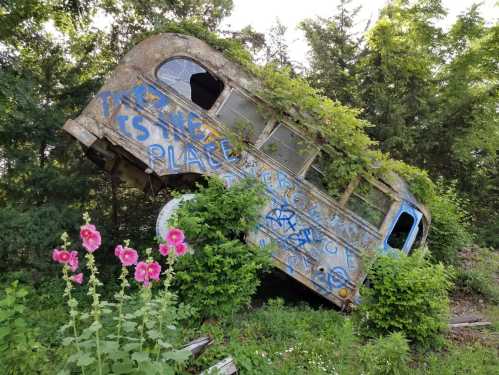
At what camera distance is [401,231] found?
703 centimetres

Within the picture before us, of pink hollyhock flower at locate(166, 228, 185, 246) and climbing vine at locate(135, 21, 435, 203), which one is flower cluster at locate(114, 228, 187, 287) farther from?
climbing vine at locate(135, 21, 435, 203)

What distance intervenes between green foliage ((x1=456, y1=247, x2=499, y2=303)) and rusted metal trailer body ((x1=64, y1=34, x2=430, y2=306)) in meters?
3.36

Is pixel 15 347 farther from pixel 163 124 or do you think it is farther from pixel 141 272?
pixel 163 124

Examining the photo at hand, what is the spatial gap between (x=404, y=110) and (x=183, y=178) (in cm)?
781

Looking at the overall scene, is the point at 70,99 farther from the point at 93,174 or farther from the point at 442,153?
the point at 442,153

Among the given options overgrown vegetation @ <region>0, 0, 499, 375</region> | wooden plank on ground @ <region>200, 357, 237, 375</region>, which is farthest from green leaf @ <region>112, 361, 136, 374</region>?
wooden plank on ground @ <region>200, 357, 237, 375</region>

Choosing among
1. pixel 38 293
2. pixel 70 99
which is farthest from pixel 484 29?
pixel 38 293

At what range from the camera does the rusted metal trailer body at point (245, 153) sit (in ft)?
19.7

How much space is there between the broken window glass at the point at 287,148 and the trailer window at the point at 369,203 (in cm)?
108

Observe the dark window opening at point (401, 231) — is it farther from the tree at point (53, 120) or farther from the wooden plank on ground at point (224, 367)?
the tree at point (53, 120)

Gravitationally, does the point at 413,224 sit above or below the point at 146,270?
above

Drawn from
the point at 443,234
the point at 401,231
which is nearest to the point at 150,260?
the point at 401,231

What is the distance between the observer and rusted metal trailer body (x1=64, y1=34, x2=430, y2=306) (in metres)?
6.00

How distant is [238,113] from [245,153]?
0.70m
